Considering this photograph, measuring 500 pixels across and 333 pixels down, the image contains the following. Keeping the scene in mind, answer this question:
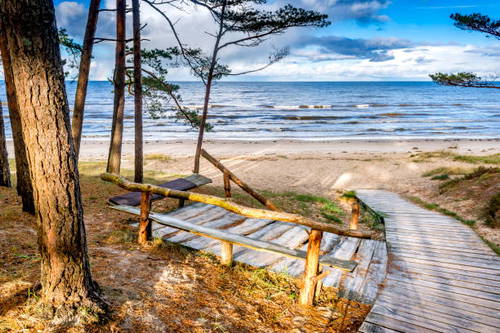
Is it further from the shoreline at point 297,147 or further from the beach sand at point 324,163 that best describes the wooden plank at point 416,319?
the shoreline at point 297,147

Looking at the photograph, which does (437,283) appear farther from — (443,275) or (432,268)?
(432,268)

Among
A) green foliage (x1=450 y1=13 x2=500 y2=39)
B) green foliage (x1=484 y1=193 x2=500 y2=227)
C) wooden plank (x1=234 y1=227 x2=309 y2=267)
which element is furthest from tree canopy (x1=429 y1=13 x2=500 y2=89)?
wooden plank (x1=234 y1=227 x2=309 y2=267)

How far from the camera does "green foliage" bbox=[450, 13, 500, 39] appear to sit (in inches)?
399

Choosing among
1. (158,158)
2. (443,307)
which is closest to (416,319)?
(443,307)

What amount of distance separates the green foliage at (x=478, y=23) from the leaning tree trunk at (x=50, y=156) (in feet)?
37.7

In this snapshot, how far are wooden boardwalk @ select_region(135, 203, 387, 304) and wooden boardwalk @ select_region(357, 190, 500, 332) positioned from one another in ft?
0.80

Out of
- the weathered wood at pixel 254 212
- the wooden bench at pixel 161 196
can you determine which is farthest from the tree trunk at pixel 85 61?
the weathered wood at pixel 254 212

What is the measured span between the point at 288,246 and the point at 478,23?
9570 millimetres

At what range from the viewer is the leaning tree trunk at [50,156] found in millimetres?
2664

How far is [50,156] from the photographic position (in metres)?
2.84

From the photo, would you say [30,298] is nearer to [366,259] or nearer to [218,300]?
[218,300]

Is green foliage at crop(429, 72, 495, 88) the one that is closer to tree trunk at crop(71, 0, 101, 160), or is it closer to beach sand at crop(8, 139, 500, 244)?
beach sand at crop(8, 139, 500, 244)

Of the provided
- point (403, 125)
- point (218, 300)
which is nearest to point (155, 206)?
point (218, 300)

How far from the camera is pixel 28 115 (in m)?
2.75
